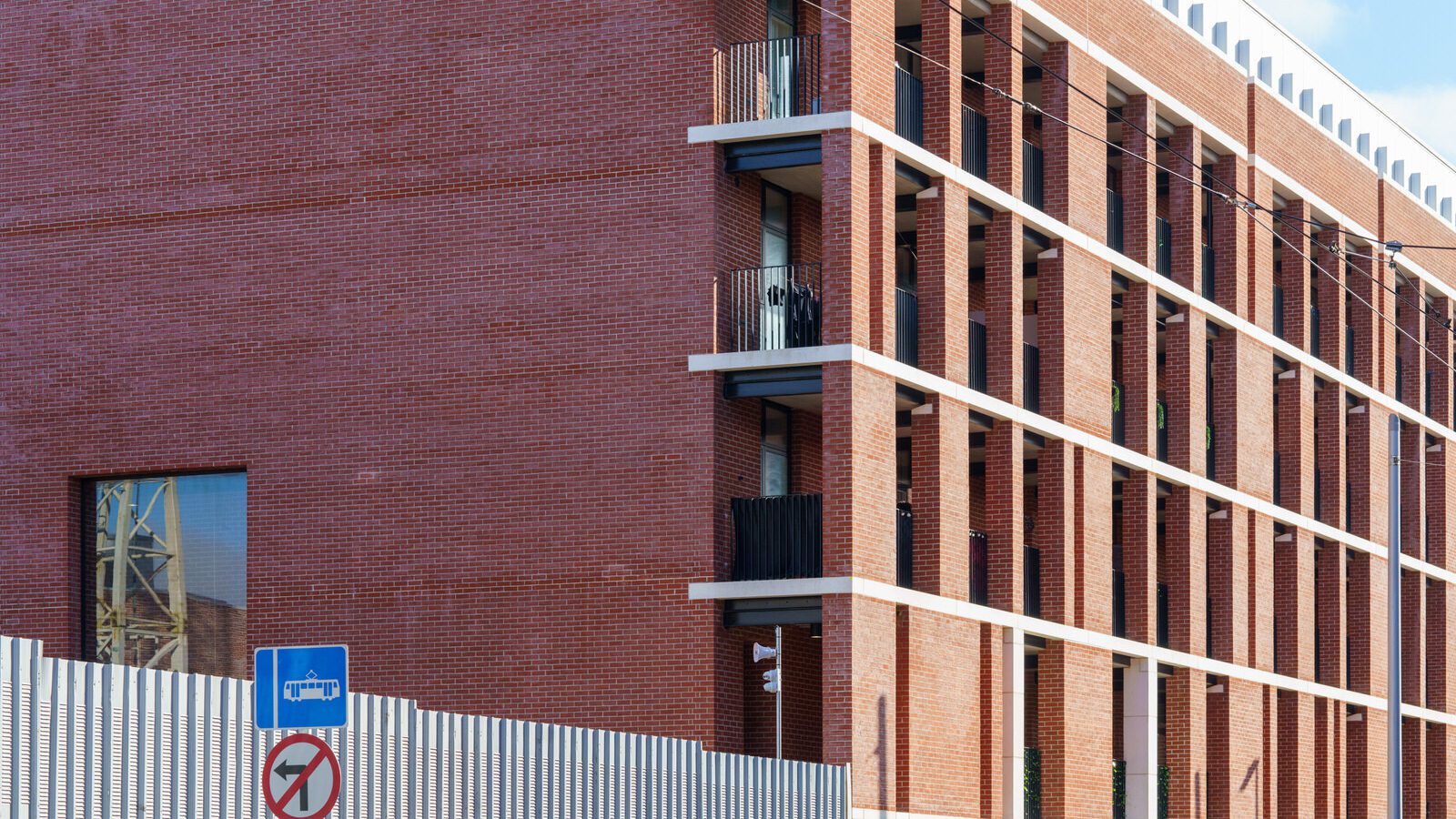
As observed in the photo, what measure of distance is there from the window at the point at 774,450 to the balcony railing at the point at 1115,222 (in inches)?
343

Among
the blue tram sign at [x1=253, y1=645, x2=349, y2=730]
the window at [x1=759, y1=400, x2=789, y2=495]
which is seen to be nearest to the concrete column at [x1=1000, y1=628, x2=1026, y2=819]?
the window at [x1=759, y1=400, x2=789, y2=495]

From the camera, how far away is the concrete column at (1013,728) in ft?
114

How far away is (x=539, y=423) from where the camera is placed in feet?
105

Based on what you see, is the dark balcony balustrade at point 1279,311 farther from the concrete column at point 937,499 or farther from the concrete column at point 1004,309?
the concrete column at point 937,499

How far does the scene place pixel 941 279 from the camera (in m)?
33.7

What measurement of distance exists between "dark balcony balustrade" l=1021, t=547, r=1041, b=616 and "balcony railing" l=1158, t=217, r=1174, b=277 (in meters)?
7.29

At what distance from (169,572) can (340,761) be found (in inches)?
610

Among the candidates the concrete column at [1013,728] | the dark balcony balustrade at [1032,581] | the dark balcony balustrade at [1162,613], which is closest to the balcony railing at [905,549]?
the concrete column at [1013,728]

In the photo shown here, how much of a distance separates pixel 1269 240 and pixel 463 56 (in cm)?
1800

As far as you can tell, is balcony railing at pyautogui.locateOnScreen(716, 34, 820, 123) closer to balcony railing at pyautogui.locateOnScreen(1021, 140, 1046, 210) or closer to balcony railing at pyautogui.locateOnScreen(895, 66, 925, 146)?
balcony railing at pyautogui.locateOnScreen(895, 66, 925, 146)

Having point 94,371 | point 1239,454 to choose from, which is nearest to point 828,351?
point 94,371

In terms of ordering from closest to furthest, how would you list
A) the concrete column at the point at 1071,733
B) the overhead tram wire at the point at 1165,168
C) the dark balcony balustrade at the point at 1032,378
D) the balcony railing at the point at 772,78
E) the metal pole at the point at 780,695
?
the metal pole at the point at 780,695
the balcony railing at the point at 772,78
the overhead tram wire at the point at 1165,168
the concrete column at the point at 1071,733
the dark balcony balustrade at the point at 1032,378

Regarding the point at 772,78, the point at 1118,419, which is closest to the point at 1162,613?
the point at 1118,419

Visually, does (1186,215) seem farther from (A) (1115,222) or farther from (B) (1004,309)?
(B) (1004,309)
